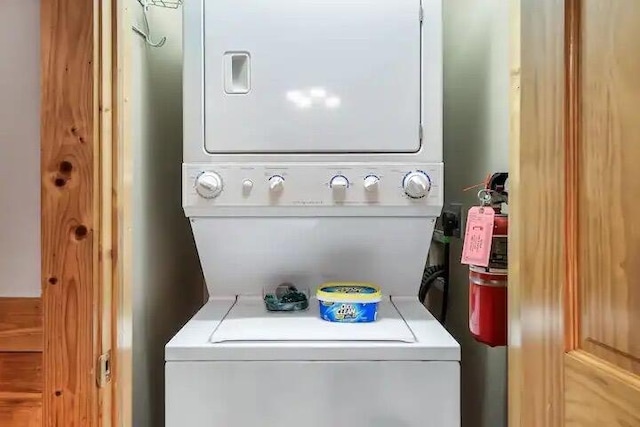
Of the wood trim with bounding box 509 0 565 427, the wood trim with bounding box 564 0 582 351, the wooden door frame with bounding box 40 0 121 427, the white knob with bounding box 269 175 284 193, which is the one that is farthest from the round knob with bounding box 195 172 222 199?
the wood trim with bounding box 564 0 582 351

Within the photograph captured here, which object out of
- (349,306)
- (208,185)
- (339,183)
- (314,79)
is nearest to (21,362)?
(208,185)

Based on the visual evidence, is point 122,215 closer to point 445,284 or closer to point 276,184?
point 276,184

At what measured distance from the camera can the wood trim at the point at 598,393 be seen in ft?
1.85

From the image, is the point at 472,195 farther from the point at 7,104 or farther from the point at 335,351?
the point at 7,104

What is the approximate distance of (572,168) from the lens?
0.67 m

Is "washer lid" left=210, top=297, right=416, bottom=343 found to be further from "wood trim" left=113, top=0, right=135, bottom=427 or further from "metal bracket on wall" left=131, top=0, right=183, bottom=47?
"metal bracket on wall" left=131, top=0, right=183, bottom=47

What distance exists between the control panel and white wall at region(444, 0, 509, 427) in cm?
22

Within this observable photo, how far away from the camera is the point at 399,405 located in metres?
1.29

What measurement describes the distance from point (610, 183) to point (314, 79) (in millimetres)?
1162

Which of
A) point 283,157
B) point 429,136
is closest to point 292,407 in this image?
point 283,157

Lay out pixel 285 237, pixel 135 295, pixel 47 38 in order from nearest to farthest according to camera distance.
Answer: pixel 47 38 < pixel 135 295 < pixel 285 237

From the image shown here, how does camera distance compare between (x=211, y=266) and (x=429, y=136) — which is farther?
(x=211, y=266)

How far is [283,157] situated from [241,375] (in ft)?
2.20

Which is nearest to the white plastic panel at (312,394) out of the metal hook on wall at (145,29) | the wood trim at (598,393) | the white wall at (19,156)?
the white wall at (19,156)
